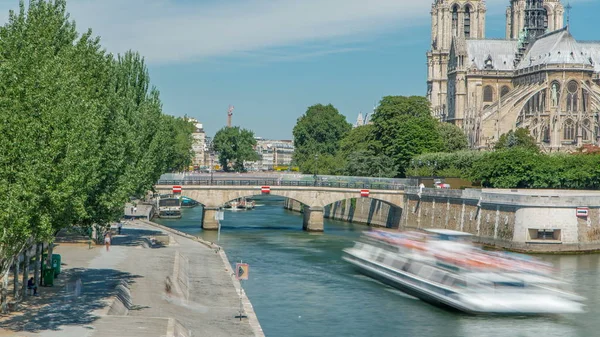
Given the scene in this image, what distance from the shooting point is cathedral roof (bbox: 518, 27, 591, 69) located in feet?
468

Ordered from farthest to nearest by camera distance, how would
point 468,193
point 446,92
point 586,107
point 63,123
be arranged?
1. point 446,92
2. point 586,107
3. point 468,193
4. point 63,123

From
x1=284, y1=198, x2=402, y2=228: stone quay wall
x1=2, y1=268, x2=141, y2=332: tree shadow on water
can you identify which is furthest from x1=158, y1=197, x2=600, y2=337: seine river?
x1=284, y1=198, x2=402, y2=228: stone quay wall

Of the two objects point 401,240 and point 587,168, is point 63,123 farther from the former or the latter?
point 587,168

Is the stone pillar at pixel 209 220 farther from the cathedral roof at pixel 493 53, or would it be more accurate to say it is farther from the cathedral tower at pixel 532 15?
the cathedral tower at pixel 532 15

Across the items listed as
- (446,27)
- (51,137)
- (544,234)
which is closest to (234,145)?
(446,27)

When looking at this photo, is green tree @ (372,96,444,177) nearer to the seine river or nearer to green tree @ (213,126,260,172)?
the seine river

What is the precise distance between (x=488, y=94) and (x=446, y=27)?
65.6 ft

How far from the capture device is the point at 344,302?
163 ft

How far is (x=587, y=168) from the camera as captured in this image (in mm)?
90125

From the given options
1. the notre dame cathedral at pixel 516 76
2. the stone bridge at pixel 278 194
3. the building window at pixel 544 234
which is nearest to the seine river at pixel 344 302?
the building window at pixel 544 234

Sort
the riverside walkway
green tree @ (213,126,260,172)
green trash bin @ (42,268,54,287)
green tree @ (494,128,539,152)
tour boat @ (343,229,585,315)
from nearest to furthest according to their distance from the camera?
the riverside walkway → green trash bin @ (42,268,54,287) → tour boat @ (343,229,585,315) → green tree @ (494,128,539,152) → green tree @ (213,126,260,172)

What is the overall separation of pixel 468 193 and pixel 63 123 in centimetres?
5762

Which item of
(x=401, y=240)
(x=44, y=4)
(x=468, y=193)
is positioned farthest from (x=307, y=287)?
(x=468, y=193)

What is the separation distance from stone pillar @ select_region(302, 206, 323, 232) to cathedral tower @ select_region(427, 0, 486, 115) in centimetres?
8107
